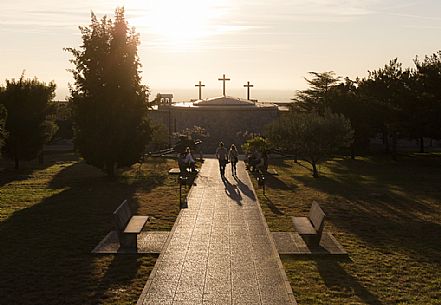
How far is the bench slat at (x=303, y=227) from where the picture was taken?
1405cm

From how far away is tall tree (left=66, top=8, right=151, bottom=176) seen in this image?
28.5 m

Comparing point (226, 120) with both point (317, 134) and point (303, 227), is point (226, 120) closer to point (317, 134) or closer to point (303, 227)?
point (317, 134)

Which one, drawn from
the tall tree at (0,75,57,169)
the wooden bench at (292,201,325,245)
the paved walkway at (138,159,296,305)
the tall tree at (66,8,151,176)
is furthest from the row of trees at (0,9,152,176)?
the wooden bench at (292,201,325,245)

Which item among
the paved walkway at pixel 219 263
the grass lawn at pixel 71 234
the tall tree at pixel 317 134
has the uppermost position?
the tall tree at pixel 317 134

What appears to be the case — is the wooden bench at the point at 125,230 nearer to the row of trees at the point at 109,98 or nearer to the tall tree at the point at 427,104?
the row of trees at the point at 109,98

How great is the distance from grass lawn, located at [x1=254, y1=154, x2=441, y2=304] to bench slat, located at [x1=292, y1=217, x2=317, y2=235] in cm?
94

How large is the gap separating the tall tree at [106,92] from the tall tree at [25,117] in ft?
31.3

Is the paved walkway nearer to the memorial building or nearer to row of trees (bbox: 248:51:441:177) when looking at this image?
row of trees (bbox: 248:51:441:177)

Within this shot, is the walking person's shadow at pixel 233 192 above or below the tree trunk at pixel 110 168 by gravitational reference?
below

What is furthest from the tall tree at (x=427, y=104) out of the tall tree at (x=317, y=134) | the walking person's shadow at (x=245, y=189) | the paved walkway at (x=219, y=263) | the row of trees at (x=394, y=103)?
the paved walkway at (x=219, y=263)

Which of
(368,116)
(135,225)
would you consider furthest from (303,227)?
(368,116)

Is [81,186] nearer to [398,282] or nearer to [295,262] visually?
[295,262]

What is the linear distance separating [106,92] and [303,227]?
16.8 m

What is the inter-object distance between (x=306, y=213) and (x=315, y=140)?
494 inches
